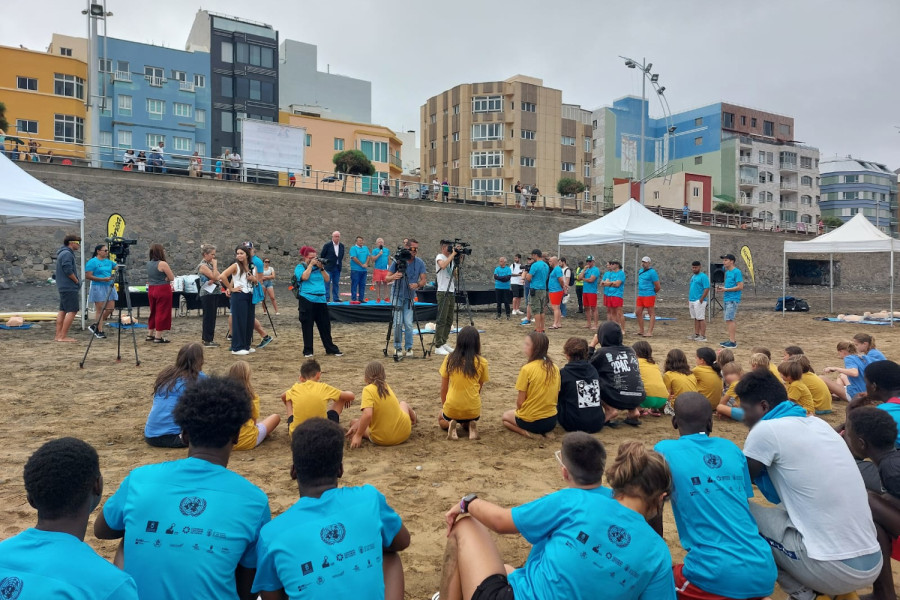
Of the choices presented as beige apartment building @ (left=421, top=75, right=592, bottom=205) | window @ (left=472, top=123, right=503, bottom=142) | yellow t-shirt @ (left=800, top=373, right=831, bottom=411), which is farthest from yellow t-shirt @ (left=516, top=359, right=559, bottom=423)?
window @ (left=472, top=123, right=503, bottom=142)

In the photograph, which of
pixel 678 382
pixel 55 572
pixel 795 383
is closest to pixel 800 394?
pixel 795 383

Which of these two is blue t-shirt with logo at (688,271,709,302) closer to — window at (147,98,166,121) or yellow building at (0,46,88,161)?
yellow building at (0,46,88,161)

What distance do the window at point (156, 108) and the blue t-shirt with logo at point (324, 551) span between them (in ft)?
142

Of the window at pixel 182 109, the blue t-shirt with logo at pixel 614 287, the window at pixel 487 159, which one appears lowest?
the blue t-shirt with logo at pixel 614 287

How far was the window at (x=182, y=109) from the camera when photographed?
39.9 metres

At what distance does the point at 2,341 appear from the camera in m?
10.5

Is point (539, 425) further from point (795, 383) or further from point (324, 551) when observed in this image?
point (324, 551)

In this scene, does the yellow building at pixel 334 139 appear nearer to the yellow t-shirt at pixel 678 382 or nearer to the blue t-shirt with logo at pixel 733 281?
the blue t-shirt with logo at pixel 733 281

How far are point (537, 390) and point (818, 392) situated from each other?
9.98 ft

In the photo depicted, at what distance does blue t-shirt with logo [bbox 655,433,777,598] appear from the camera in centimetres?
259

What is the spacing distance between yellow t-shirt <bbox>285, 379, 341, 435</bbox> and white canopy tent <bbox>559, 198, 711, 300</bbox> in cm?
1067

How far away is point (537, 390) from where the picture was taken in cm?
534

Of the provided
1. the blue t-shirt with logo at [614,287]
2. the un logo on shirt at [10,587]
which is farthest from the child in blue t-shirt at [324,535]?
the blue t-shirt with logo at [614,287]

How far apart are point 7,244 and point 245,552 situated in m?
22.1
